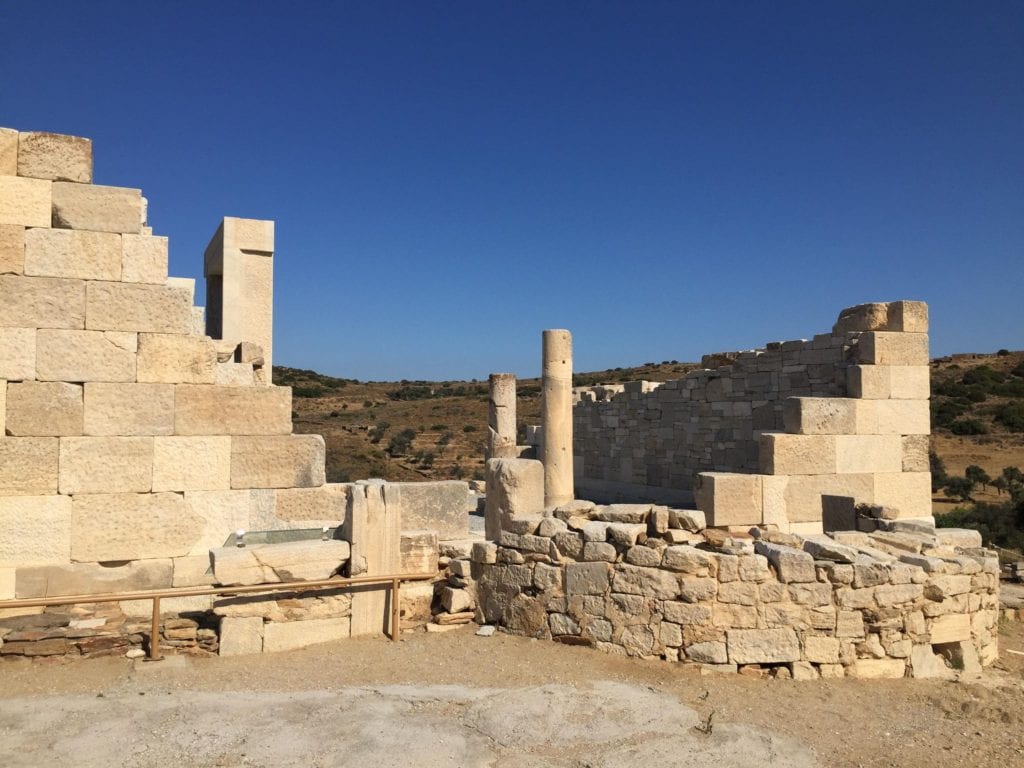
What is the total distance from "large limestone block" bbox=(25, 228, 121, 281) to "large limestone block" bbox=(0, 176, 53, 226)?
0.11 meters

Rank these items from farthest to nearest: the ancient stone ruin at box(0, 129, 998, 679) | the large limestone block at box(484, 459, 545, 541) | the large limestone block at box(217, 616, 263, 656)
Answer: the large limestone block at box(484, 459, 545, 541) → the large limestone block at box(217, 616, 263, 656) → the ancient stone ruin at box(0, 129, 998, 679)

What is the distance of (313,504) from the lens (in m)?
6.85

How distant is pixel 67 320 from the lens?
613 centimetres

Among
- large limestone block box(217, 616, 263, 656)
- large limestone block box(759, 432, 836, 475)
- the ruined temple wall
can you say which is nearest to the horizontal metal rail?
large limestone block box(217, 616, 263, 656)

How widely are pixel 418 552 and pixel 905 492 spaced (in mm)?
7143

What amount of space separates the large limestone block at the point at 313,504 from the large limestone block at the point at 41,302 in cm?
220

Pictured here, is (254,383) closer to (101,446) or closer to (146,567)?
(101,446)

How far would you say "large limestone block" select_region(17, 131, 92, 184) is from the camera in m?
6.21

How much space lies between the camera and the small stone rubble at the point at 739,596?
562cm

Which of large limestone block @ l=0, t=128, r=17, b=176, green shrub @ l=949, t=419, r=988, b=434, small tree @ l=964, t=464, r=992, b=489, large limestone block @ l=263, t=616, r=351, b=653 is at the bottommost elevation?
large limestone block @ l=263, t=616, r=351, b=653

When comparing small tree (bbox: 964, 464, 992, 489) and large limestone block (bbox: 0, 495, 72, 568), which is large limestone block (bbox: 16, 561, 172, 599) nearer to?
large limestone block (bbox: 0, 495, 72, 568)

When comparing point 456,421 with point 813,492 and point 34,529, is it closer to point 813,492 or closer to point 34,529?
point 813,492

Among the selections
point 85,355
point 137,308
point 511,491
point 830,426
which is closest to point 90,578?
point 85,355

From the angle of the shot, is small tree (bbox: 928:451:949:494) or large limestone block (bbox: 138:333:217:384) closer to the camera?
large limestone block (bbox: 138:333:217:384)
